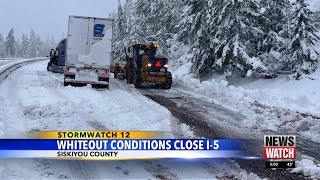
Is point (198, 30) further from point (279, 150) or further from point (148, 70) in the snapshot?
point (279, 150)

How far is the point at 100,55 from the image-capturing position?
18625mm

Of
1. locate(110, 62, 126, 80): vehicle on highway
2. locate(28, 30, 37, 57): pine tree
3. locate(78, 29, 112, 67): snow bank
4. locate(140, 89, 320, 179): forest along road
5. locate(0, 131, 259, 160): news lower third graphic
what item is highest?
locate(28, 30, 37, 57): pine tree

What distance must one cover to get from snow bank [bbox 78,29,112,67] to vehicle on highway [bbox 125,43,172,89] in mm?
2576

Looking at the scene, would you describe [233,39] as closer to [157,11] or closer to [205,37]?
[205,37]

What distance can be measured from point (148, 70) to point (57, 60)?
10729 mm

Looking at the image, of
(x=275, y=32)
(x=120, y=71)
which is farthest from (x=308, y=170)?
(x=120, y=71)

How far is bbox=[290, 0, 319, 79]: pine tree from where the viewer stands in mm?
20516

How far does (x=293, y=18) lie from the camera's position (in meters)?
21.0

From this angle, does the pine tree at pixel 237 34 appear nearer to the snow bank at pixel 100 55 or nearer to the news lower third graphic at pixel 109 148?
the snow bank at pixel 100 55

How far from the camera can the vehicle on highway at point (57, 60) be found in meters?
28.6

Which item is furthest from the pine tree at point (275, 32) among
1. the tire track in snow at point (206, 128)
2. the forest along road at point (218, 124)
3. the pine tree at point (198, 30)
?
the tire track in snow at point (206, 128)

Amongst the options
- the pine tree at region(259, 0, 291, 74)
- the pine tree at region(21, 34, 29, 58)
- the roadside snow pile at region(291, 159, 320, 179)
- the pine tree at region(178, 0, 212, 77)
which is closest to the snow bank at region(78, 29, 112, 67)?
the pine tree at region(178, 0, 212, 77)

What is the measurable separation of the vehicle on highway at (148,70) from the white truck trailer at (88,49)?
2763 mm

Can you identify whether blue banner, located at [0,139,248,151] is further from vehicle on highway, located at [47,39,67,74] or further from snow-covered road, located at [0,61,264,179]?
vehicle on highway, located at [47,39,67,74]
